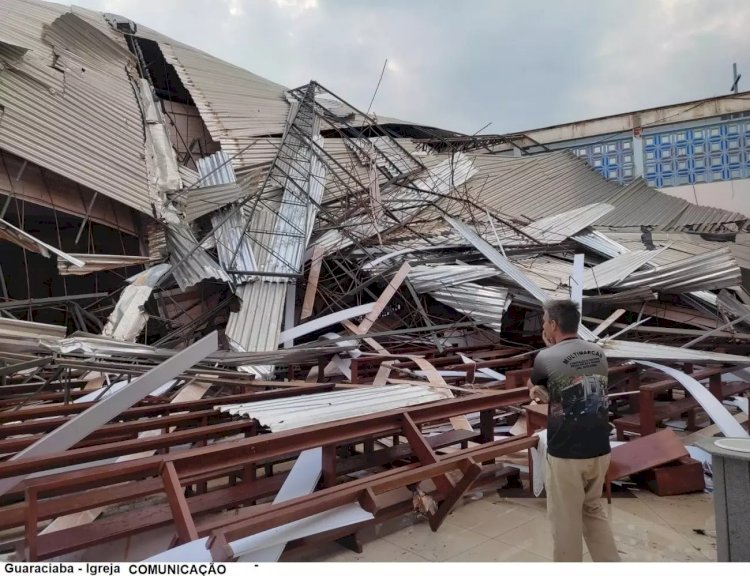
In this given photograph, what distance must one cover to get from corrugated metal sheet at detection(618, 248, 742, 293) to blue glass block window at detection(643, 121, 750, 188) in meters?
7.29

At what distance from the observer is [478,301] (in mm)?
7977

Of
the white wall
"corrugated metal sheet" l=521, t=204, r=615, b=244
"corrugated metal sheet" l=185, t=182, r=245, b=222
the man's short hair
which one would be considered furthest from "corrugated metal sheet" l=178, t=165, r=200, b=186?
the white wall

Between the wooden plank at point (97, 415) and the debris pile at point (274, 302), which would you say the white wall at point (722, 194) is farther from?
the wooden plank at point (97, 415)

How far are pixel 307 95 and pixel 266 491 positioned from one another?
11.5m

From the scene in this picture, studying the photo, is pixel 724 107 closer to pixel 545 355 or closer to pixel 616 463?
pixel 616 463

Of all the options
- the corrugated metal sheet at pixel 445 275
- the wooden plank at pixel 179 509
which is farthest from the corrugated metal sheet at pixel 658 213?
the wooden plank at pixel 179 509

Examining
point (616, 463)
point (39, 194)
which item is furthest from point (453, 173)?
point (616, 463)

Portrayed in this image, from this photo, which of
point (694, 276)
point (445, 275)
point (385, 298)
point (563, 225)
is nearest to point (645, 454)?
point (385, 298)

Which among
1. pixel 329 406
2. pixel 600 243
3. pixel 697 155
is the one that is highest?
pixel 697 155

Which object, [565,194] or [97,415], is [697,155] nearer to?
[565,194]

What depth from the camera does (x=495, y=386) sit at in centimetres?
624

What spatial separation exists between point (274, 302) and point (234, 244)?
5.15 feet

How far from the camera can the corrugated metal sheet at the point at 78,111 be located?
7.89 m

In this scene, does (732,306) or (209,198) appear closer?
(732,306)
